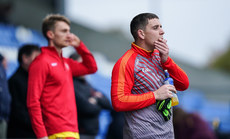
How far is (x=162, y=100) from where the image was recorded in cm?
298

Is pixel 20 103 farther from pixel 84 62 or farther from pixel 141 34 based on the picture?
pixel 141 34

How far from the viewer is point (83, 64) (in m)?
4.29

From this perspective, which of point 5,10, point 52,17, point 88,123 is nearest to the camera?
point 52,17

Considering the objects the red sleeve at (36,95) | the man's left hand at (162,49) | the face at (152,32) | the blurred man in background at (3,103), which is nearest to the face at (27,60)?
the blurred man in background at (3,103)

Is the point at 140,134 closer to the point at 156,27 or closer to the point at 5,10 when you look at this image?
the point at 156,27

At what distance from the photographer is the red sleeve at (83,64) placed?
4207 millimetres

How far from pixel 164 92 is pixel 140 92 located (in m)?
0.23

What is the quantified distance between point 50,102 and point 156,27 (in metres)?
1.33

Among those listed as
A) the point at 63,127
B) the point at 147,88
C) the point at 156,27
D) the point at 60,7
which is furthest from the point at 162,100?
the point at 60,7

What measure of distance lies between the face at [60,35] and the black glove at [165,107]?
146 cm

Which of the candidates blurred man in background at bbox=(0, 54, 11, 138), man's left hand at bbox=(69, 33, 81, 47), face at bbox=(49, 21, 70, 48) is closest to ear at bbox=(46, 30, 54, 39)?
face at bbox=(49, 21, 70, 48)

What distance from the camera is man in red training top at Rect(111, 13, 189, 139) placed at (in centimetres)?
296

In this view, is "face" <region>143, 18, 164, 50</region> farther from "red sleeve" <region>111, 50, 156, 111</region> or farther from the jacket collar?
"red sleeve" <region>111, 50, 156, 111</region>

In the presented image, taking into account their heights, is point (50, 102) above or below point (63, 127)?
above
